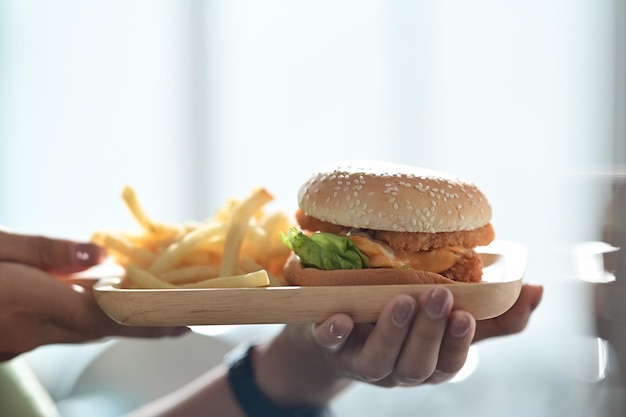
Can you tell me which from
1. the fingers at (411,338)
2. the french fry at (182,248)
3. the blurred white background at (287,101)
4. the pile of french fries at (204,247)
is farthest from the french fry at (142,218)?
the blurred white background at (287,101)

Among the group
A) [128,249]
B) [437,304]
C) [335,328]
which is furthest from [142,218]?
[437,304]

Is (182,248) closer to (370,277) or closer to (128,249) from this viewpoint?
(128,249)

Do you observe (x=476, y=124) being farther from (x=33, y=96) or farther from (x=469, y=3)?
(x=33, y=96)

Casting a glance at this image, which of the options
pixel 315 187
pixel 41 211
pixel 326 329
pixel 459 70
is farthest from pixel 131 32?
pixel 326 329

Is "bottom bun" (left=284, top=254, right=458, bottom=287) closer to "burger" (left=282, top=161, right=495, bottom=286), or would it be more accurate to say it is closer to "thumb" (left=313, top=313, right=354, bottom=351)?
"burger" (left=282, top=161, right=495, bottom=286)

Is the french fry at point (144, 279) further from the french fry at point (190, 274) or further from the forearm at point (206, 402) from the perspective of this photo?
the forearm at point (206, 402)

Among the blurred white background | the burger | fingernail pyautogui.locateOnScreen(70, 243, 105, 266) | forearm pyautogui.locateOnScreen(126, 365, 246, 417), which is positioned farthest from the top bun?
the blurred white background
